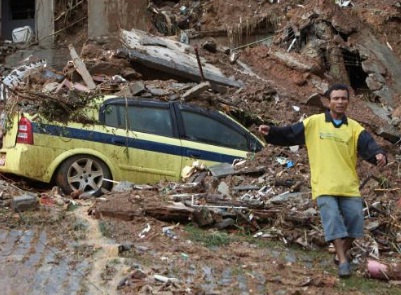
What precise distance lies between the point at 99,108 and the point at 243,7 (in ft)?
28.9

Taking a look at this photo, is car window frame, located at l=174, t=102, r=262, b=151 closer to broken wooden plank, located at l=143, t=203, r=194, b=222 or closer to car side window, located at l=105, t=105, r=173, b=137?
car side window, located at l=105, t=105, r=173, b=137

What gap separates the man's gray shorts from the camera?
6029 mm

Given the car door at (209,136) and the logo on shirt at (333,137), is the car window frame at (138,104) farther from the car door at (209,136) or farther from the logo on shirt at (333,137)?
the logo on shirt at (333,137)

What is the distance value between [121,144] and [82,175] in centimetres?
67

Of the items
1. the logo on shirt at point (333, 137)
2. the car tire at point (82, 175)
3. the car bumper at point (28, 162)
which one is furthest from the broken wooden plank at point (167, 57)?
the logo on shirt at point (333, 137)

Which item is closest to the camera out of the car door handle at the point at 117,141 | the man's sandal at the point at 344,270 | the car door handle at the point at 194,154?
the man's sandal at the point at 344,270

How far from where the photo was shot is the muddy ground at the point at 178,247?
5.54 meters

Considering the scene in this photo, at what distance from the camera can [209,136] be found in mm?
9766

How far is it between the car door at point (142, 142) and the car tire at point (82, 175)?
0.27 m

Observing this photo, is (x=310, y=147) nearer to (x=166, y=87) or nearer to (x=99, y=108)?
(x=99, y=108)

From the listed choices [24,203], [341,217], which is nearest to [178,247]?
[341,217]

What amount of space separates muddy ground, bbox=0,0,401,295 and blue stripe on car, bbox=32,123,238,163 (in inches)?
25.6

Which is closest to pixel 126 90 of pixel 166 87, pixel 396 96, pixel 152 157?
pixel 166 87

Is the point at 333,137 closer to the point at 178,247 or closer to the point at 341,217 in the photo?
the point at 341,217
